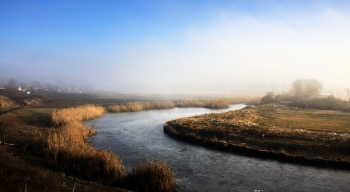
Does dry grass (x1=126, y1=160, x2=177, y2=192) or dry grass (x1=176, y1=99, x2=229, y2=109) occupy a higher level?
dry grass (x1=176, y1=99, x2=229, y2=109)

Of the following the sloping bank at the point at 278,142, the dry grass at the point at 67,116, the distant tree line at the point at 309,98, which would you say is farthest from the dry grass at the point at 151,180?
the distant tree line at the point at 309,98

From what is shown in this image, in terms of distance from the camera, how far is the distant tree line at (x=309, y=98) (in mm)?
45062

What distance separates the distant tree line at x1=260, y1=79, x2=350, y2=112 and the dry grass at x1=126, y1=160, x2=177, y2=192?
145 feet

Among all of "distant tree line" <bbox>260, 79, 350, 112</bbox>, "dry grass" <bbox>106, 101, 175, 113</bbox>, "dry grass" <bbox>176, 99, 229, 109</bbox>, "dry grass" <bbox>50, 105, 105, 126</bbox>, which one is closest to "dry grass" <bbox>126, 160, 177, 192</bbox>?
"dry grass" <bbox>50, 105, 105, 126</bbox>

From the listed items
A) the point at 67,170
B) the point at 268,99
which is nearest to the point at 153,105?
the point at 268,99

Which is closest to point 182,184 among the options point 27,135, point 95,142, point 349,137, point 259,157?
point 259,157

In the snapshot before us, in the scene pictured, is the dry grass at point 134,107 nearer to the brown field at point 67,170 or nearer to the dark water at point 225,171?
the dark water at point 225,171

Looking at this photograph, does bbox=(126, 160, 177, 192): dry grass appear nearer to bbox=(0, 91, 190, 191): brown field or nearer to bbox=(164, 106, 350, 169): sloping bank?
bbox=(0, 91, 190, 191): brown field

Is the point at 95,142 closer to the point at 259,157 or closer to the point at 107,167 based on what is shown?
the point at 107,167

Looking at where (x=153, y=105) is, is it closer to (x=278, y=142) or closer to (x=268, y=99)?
(x=268, y=99)

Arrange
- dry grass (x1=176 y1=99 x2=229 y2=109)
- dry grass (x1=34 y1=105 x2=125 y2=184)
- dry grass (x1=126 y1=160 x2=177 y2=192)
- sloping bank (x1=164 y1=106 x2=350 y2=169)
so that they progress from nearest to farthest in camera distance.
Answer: dry grass (x1=126 y1=160 x2=177 y2=192) → dry grass (x1=34 y1=105 x2=125 y2=184) → sloping bank (x1=164 y1=106 x2=350 y2=169) → dry grass (x1=176 y1=99 x2=229 y2=109)

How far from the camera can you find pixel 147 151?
1883cm

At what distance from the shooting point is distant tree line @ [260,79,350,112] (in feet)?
A: 148

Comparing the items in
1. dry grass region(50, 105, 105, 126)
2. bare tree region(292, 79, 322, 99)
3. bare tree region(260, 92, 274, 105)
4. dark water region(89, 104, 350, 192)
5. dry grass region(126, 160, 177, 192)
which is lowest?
dark water region(89, 104, 350, 192)
